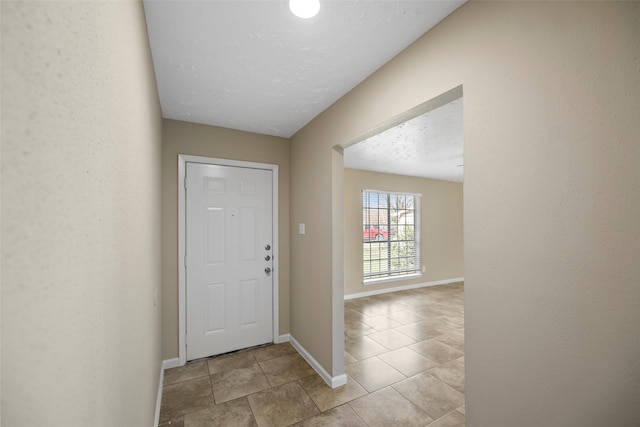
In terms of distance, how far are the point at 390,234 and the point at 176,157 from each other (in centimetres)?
438

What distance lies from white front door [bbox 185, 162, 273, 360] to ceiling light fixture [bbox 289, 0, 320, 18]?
1.89 metres

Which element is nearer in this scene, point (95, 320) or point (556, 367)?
point (95, 320)

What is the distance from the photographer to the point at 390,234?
5699mm

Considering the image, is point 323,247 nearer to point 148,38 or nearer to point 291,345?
point 291,345

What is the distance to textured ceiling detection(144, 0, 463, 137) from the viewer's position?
131 centimetres

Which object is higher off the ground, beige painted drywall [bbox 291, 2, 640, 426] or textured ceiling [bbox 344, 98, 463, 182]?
textured ceiling [bbox 344, 98, 463, 182]

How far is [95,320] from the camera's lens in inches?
23.5

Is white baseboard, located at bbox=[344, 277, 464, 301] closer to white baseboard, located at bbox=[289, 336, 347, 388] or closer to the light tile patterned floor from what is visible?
the light tile patterned floor

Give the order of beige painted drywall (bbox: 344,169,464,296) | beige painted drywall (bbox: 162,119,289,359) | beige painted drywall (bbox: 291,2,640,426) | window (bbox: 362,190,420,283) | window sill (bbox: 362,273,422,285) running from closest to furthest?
1. beige painted drywall (bbox: 291,2,640,426)
2. beige painted drywall (bbox: 162,119,289,359)
3. beige painted drywall (bbox: 344,169,464,296)
4. window sill (bbox: 362,273,422,285)
5. window (bbox: 362,190,420,283)

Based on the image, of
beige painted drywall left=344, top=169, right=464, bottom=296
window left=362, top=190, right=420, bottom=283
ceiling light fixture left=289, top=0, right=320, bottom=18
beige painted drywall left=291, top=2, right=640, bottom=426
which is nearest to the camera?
beige painted drywall left=291, top=2, right=640, bottom=426

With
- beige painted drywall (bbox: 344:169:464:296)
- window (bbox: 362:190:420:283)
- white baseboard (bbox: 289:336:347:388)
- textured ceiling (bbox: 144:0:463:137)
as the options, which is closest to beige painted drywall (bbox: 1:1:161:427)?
textured ceiling (bbox: 144:0:463:137)

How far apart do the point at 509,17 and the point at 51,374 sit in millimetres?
1734

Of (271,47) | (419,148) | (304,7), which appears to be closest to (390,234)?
(419,148)

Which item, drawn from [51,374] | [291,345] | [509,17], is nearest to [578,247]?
[509,17]
